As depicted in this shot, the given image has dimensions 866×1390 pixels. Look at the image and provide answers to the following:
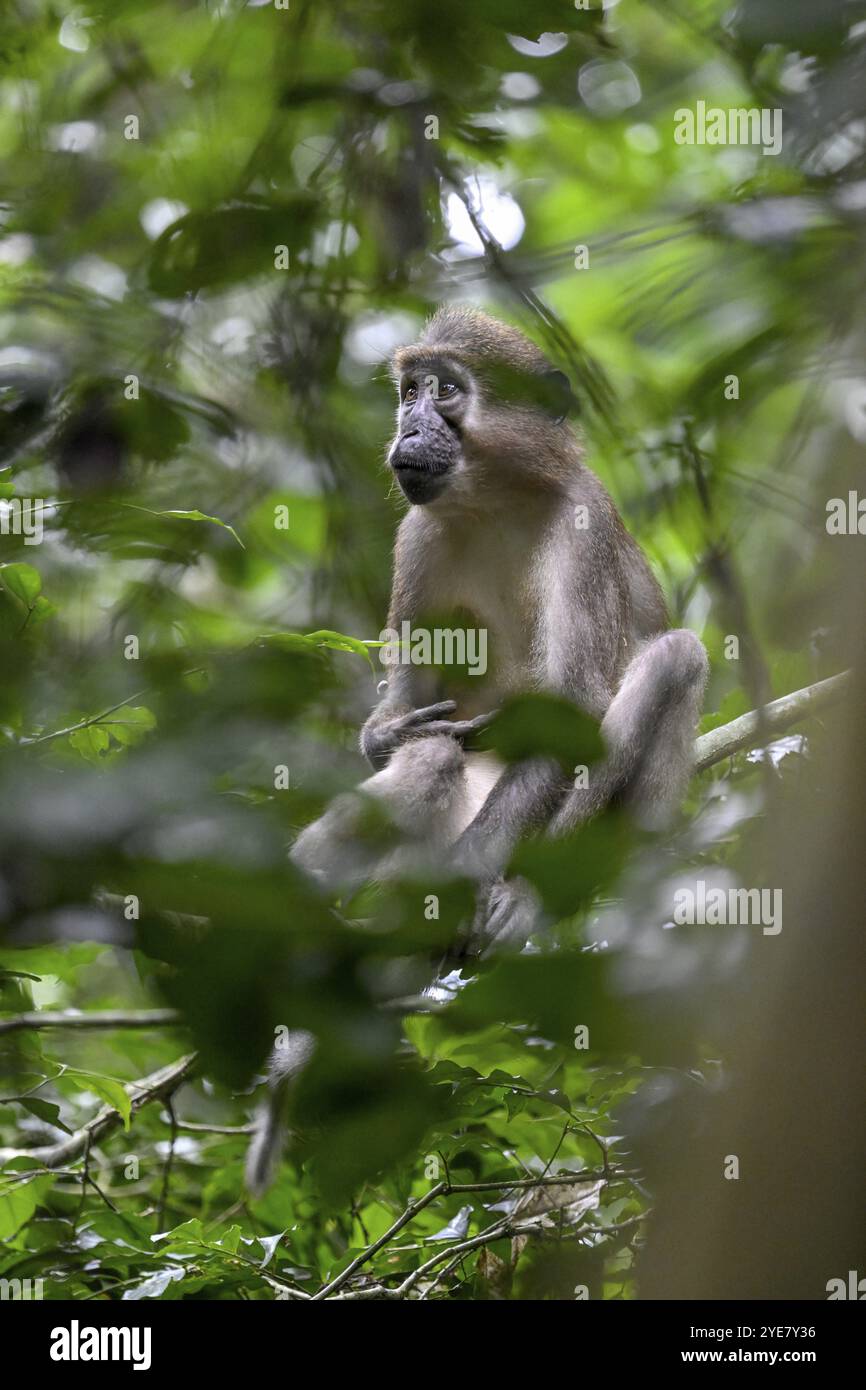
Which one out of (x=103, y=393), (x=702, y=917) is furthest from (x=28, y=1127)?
(x=702, y=917)

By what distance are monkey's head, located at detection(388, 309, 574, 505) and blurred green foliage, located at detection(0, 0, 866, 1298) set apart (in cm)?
20

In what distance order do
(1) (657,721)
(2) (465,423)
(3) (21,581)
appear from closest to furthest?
(3) (21,581) < (1) (657,721) < (2) (465,423)

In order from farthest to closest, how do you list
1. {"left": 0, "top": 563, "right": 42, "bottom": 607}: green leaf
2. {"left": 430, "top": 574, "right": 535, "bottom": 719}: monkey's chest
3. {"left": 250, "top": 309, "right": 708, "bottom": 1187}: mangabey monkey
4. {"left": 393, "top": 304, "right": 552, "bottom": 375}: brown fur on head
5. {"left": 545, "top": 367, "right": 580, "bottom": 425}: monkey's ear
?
{"left": 393, "top": 304, "right": 552, "bottom": 375}: brown fur on head, {"left": 430, "top": 574, "right": 535, "bottom": 719}: monkey's chest, {"left": 250, "top": 309, "right": 708, "bottom": 1187}: mangabey monkey, {"left": 0, "top": 563, "right": 42, "bottom": 607}: green leaf, {"left": 545, "top": 367, "right": 580, "bottom": 425}: monkey's ear

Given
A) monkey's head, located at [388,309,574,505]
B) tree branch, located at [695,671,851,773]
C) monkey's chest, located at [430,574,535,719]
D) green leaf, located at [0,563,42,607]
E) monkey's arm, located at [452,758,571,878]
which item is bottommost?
monkey's arm, located at [452,758,571,878]

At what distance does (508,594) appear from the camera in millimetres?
4859

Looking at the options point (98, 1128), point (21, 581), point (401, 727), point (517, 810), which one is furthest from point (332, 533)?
point (21, 581)

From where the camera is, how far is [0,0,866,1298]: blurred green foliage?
88 cm

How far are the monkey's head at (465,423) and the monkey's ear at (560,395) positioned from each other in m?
0.24

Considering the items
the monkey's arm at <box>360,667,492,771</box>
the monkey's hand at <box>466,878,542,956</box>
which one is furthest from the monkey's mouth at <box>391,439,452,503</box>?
the monkey's hand at <box>466,878,542,956</box>

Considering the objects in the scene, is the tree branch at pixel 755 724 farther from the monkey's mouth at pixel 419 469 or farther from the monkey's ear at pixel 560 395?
the monkey's mouth at pixel 419 469

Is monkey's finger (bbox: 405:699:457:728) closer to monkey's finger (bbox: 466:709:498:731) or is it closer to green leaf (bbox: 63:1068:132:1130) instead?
monkey's finger (bbox: 466:709:498:731)

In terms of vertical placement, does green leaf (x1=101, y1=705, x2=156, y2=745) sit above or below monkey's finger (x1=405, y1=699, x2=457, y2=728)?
below

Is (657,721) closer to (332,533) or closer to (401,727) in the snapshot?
(401,727)

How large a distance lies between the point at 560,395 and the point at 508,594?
126 inches
